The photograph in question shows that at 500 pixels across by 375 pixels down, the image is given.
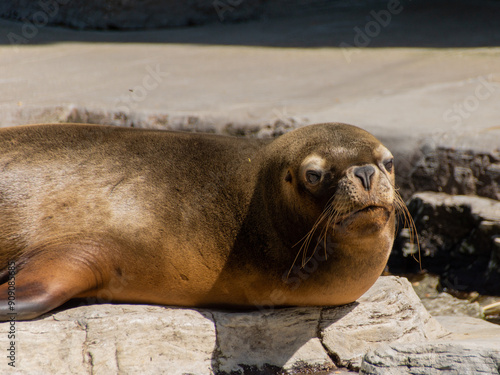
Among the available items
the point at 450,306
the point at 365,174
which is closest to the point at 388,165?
the point at 365,174

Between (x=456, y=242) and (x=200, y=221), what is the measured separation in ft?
7.89

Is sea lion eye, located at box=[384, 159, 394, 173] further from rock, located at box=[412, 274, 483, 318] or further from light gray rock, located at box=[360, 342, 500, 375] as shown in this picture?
rock, located at box=[412, 274, 483, 318]

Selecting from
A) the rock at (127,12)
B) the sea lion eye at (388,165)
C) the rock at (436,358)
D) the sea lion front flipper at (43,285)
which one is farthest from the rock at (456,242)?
the rock at (127,12)

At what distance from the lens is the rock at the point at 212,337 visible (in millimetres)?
3143

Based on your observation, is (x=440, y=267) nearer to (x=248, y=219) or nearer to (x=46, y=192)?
(x=248, y=219)

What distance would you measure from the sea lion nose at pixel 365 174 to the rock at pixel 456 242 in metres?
2.08

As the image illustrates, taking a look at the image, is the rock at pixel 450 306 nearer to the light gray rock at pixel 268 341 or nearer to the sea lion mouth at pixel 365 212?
the light gray rock at pixel 268 341

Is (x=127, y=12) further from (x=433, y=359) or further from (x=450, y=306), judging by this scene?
(x=433, y=359)

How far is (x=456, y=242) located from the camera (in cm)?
512

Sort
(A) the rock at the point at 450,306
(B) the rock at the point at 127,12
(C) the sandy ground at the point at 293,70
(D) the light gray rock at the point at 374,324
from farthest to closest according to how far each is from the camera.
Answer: (B) the rock at the point at 127,12, (C) the sandy ground at the point at 293,70, (A) the rock at the point at 450,306, (D) the light gray rock at the point at 374,324

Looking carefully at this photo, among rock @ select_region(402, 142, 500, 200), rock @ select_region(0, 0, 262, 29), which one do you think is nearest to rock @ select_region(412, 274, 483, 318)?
rock @ select_region(402, 142, 500, 200)

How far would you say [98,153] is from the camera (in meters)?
4.03

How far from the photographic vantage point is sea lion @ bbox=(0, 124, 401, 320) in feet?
10.7

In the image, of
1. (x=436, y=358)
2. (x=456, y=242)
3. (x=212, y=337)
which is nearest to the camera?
(x=436, y=358)
